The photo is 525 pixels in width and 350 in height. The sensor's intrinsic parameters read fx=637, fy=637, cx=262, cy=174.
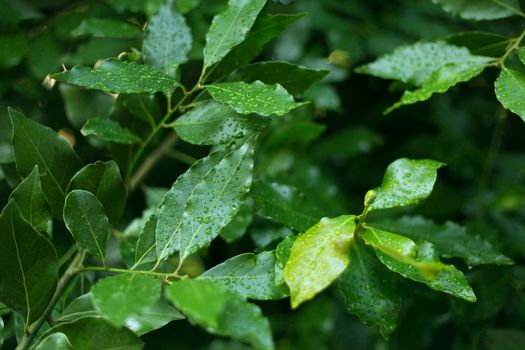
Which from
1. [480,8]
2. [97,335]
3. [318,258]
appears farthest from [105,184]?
[480,8]

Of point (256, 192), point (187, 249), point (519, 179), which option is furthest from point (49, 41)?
point (519, 179)

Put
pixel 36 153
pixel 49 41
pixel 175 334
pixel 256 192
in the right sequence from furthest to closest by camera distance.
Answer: pixel 175 334, pixel 49 41, pixel 256 192, pixel 36 153

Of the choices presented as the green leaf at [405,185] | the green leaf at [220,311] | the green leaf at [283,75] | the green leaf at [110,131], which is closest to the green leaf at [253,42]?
the green leaf at [283,75]

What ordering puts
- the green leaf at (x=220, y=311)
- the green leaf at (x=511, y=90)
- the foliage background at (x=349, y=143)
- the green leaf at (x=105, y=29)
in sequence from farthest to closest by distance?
1. the foliage background at (x=349, y=143)
2. the green leaf at (x=105, y=29)
3. the green leaf at (x=511, y=90)
4. the green leaf at (x=220, y=311)

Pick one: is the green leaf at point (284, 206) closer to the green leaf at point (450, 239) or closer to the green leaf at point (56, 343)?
the green leaf at point (450, 239)

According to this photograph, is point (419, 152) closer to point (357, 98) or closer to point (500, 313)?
point (357, 98)

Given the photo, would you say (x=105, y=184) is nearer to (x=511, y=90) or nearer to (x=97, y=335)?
(x=97, y=335)
